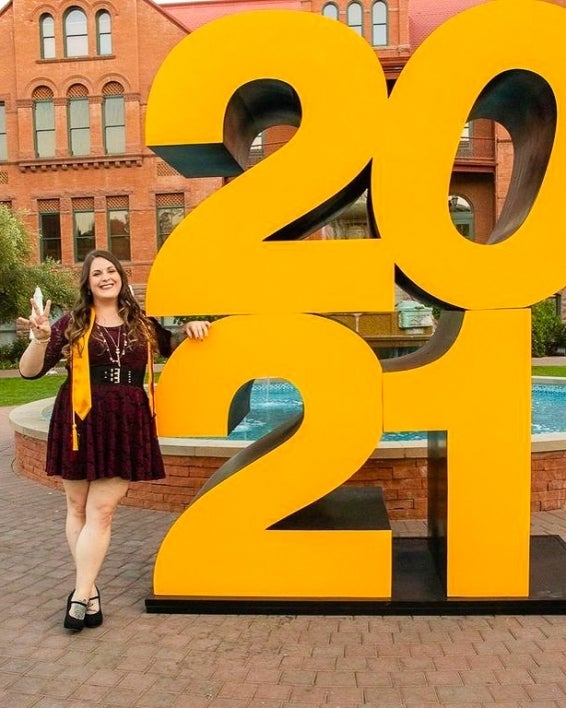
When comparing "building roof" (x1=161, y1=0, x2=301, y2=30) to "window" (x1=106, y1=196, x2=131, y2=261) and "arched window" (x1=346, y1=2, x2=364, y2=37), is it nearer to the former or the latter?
"arched window" (x1=346, y1=2, x2=364, y2=37)

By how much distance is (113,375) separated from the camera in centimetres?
365

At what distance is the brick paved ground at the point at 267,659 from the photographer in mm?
3021

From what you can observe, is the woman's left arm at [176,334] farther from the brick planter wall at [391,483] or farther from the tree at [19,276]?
the tree at [19,276]

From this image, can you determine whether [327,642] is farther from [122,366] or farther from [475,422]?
[122,366]

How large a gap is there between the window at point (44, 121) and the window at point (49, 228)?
6.75 feet

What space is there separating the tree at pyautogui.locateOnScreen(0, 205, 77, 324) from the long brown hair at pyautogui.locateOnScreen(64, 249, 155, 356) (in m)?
19.9

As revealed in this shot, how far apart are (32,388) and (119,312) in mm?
13839

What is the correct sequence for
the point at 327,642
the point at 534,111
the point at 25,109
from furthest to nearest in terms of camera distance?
the point at 25,109 < the point at 534,111 < the point at 327,642

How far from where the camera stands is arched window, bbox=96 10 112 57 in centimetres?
2766

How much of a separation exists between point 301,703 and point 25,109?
2963 cm

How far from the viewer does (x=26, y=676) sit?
3225 mm

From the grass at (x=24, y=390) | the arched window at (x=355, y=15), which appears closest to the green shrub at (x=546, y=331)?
the arched window at (x=355, y=15)

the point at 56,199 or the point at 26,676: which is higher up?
the point at 56,199

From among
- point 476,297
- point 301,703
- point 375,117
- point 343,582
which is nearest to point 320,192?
point 375,117
